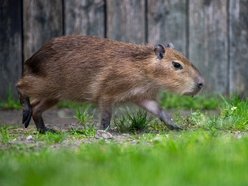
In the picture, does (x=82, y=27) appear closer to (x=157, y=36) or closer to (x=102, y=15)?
(x=102, y=15)

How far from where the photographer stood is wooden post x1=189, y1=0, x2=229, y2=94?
9.18 m

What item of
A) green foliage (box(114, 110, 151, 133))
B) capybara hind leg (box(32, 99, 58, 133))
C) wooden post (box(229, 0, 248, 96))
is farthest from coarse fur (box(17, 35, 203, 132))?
wooden post (box(229, 0, 248, 96))

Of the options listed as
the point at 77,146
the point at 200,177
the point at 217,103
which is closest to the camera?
the point at 200,177

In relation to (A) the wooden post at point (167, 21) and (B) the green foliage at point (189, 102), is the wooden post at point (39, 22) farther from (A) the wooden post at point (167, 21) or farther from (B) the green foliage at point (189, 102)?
(B) the green foliage at point (189, 102)

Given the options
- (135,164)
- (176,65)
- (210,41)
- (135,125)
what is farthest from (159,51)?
(135,164)

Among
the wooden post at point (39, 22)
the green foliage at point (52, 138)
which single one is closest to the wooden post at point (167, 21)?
the wooden post at point (39, 22)

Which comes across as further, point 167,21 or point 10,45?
point 167,21

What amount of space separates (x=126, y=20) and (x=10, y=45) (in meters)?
1.36

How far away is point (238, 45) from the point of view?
9.24 meters

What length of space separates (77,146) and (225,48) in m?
3.82

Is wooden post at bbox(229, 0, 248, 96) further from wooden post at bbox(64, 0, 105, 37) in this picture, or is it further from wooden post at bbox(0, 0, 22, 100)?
wooden post at bbox(0, 0, 22, 100)

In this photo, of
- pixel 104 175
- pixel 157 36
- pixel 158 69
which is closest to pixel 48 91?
pixel 158 69

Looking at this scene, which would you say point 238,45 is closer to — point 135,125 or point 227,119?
point 227,119

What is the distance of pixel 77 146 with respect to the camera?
5844 mm
